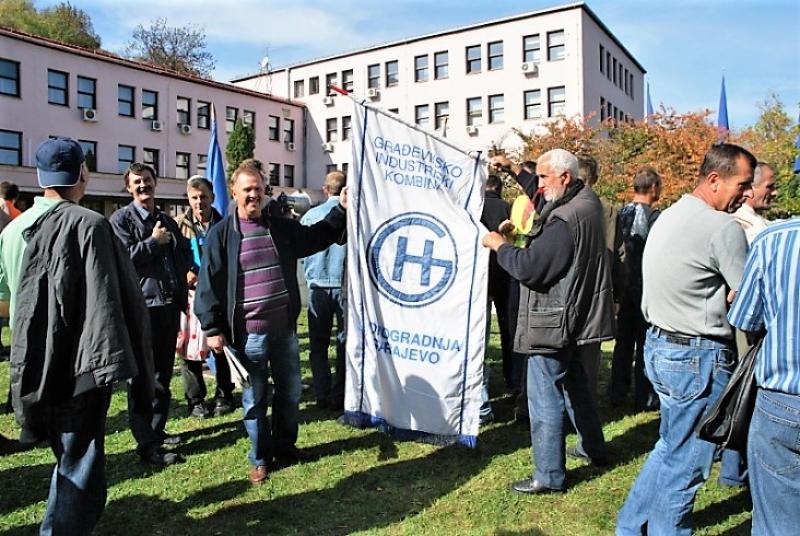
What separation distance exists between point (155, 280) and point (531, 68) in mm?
35009

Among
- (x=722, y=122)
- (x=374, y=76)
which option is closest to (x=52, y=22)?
(x=374, y=76)

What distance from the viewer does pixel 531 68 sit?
1454 inches

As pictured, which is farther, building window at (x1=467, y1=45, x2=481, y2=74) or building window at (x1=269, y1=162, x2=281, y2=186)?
building window at (x1=269, y1=162, x2=281, y2=186)

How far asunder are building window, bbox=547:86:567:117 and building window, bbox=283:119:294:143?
16824 millimetres

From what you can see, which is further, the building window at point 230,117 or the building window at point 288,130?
the building window at point 288,130

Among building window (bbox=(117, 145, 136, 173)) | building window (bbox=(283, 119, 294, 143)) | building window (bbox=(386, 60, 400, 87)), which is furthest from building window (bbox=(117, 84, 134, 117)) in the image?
building window (bbox=(386, 60, 400, 87))

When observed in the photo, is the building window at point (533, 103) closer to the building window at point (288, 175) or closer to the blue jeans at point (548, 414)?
the building window at point (288, 175)

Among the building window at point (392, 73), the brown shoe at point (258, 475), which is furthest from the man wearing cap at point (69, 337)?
the building window at point (392, 73)

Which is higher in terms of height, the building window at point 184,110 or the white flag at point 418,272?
the building window at point 184,110

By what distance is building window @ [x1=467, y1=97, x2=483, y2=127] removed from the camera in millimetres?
39219

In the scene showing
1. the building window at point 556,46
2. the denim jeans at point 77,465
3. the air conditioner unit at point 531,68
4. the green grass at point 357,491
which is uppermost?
the building window at point 556,46

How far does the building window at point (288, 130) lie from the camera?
4366cm

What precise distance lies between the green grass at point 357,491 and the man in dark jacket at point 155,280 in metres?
0.24

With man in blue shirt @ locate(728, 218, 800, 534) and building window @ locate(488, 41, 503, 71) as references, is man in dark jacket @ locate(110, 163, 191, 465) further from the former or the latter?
building window @ locate(488, 41, 503, 71)
